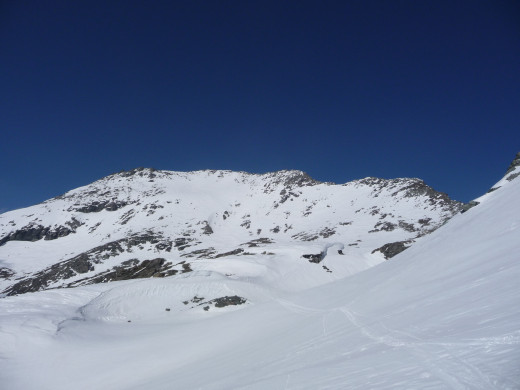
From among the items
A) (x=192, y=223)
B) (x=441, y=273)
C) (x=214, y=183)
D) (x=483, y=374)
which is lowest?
(x=483, y=374)

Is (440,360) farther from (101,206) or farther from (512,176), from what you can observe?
(101,206)

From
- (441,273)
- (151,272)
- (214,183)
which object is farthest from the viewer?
(214,183)

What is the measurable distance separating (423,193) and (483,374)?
4361 inches

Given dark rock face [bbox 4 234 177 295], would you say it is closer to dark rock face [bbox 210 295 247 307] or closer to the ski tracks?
dark rock face [bbox 210 295 247 307]

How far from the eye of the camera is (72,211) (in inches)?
6309

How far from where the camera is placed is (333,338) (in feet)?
30.3

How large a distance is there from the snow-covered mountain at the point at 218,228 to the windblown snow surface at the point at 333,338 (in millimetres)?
23001

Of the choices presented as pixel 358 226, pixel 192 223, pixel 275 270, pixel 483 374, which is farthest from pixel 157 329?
pixel 192 223

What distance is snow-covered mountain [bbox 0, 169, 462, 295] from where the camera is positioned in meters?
52.2

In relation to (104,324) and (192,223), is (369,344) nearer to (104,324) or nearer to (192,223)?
(104,324)

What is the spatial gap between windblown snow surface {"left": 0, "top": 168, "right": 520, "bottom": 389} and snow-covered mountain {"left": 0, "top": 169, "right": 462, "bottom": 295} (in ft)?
75.5

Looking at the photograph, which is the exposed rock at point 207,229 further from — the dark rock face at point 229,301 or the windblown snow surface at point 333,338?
the windblown snow surface at point 333,338

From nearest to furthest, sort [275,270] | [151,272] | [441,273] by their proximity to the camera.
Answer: [441,273] < [275,270] < [151,272]

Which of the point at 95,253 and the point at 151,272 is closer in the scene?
the point at 151,272
